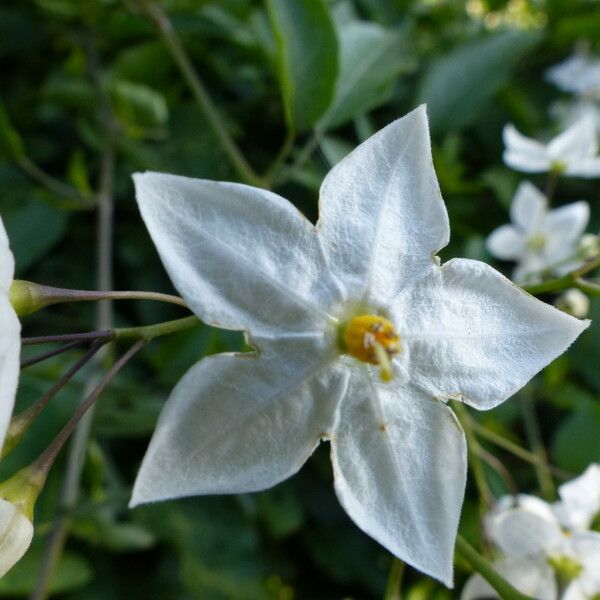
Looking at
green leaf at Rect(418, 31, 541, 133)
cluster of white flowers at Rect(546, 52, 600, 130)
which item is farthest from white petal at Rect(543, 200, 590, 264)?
cluster of white flowers at Rect(546, 52, 600, 130)

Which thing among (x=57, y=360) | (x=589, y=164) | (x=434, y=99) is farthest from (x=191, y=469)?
(x=434, y=99)

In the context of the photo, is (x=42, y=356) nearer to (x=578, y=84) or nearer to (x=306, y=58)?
(x=306, y=58)

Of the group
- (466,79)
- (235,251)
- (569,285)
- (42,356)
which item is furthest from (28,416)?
(466,79)

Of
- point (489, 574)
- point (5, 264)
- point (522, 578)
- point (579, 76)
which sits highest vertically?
point (5, 264)

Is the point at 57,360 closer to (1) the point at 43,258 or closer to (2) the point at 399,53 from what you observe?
(1) the point at 43,258

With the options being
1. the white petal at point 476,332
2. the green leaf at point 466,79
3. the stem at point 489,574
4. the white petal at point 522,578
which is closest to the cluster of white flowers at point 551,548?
the white petal at point 522,578
